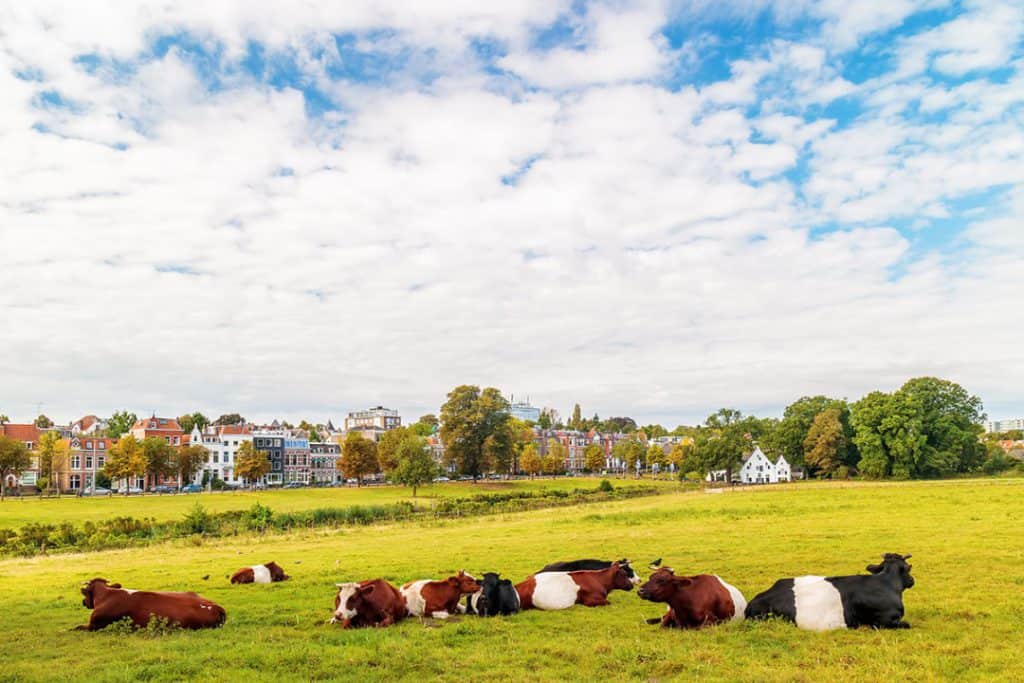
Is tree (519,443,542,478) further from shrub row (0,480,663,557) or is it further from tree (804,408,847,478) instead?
shrub row (0,480,663,557)

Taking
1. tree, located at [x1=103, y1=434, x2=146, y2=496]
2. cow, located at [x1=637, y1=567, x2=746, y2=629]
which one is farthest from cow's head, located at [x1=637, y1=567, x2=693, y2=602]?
tree, located at [x1=103, y1=434, x2=146, y2=496]

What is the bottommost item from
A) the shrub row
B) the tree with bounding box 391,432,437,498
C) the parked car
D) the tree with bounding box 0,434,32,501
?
the parked car

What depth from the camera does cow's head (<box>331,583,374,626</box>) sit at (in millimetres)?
13180

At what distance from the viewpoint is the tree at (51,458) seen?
96.1m

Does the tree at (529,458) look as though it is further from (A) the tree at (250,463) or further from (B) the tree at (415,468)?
(B) the tree at (415,468)

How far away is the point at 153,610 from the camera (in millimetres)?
13359

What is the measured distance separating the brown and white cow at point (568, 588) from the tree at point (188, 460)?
3979 inches

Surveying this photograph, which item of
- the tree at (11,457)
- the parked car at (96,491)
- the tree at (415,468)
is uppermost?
the tree at (11,457)

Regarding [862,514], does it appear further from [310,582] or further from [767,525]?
[310,582]

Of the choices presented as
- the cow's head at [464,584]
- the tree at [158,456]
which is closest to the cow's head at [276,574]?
the cow's head at [464,584]

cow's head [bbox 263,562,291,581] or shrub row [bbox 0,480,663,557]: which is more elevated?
cow's head [bbox 263,562,291,581]

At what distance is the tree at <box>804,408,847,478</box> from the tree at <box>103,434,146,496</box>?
93780 millimetres

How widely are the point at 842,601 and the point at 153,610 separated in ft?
40.5

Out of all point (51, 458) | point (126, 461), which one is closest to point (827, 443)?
point (126, 461)
